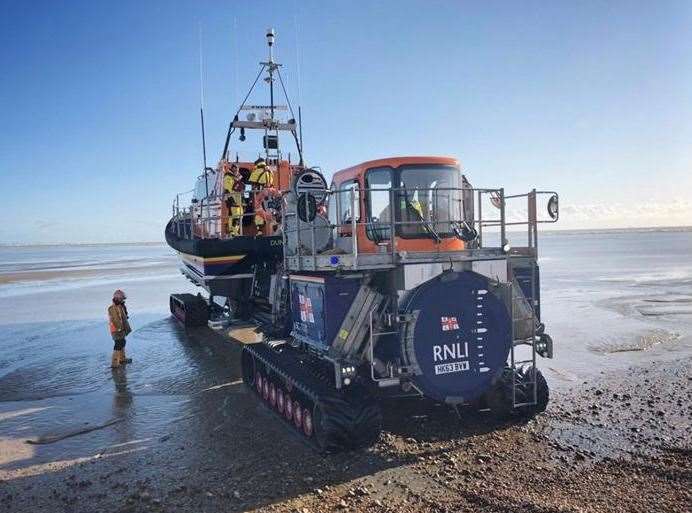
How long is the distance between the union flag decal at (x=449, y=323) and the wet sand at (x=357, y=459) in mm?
1336

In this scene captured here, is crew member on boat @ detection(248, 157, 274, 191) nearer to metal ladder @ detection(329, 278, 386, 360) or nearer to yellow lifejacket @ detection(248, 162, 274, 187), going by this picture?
yellow lifejacket @ detection(248, 162, 274, 187)

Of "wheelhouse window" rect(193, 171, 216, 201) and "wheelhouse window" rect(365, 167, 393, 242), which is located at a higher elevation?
"wheelhouse window" rect(193, 171, 216, 201)

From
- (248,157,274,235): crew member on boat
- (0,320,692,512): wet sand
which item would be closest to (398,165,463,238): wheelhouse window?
(0,320,692,512): wet sand

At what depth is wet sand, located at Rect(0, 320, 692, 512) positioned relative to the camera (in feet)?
17.6

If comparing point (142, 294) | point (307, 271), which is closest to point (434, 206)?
point (307, 271)

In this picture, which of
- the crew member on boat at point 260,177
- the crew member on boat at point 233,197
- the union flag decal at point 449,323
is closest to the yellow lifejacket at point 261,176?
the crew member on boat at point 260,177

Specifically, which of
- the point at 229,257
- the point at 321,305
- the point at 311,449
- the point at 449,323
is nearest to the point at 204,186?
the point at 229,257

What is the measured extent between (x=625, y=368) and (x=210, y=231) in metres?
9.15

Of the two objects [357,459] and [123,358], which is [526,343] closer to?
[357,459]

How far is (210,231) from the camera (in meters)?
13.6

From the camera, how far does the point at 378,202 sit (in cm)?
751

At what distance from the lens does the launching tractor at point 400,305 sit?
6547 mm

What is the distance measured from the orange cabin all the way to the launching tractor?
14 mm

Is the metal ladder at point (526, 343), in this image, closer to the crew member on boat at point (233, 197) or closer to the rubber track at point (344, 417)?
the rubber track at point (344, 417)
